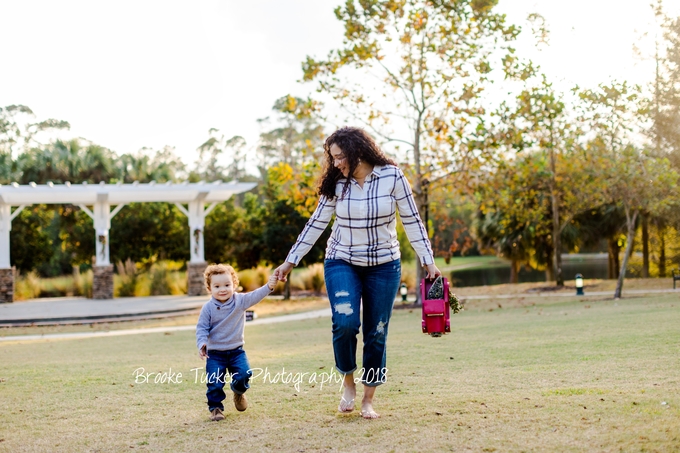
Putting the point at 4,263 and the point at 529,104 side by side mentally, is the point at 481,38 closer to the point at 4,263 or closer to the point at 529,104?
the point at 529,104

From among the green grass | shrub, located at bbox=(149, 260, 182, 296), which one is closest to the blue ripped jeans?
shrub, located at bbox=(149, 260, 182, 296)

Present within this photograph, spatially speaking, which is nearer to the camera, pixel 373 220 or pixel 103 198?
pixel 373 220

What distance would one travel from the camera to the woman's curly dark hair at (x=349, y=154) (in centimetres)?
472

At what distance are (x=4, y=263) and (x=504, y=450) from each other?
67.8 ft

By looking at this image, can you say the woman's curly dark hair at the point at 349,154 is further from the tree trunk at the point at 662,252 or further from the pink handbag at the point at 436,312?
the tree trunk at the point at 662,252

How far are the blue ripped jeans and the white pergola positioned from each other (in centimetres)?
1867

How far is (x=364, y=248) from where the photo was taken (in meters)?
4.61

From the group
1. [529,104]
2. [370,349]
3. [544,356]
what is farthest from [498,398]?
[529,104]

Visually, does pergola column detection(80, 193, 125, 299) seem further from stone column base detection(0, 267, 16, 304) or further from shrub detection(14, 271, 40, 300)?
shrub detection(14, 271, 40, 300)

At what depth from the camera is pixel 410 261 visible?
3231cm

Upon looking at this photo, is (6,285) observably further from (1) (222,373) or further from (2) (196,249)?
(1) (222,373)

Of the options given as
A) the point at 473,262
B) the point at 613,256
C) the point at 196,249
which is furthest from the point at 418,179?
the point at 473,262

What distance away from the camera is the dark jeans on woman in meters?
4.88

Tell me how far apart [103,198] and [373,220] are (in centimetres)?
1924
